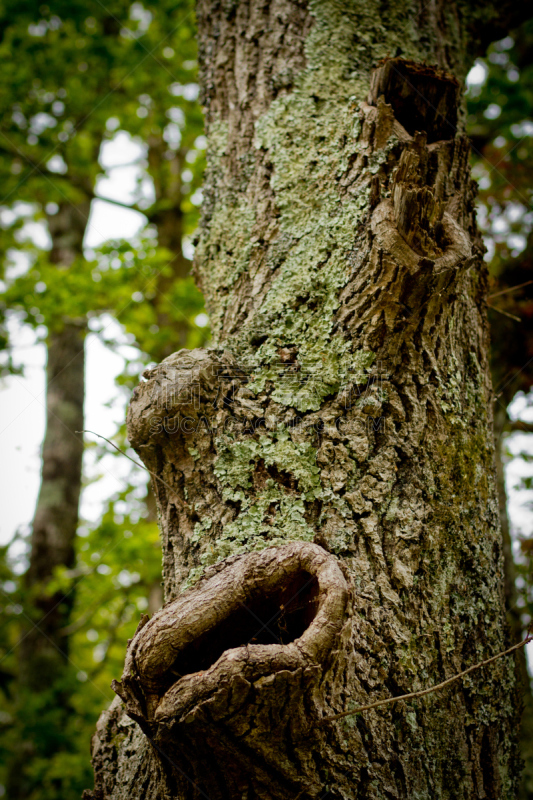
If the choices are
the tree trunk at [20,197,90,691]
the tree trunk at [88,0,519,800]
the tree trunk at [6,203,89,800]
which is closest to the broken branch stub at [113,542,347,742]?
the tree trunk at [88,0,519,800]

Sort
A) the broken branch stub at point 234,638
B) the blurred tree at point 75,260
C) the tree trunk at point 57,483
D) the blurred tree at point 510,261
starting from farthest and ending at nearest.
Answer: the tree trunk at point 57,483
the blurred tree at point 75,260
the blurred tree at point 510,261
the broken branch stub at point 234,638

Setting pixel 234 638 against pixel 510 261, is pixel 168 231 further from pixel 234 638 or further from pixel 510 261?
pixel 234 638

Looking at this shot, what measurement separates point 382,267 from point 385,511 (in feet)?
2.41

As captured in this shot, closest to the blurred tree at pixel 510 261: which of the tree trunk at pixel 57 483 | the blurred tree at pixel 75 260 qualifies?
the blurred tree at pixel 75 260

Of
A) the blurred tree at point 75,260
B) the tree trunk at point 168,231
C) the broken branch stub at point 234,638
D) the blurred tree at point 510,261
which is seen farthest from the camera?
the tree trunk at point 168,231

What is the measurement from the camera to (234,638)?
1.38 meters

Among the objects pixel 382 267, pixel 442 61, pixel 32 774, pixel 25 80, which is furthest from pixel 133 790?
pixel 25 80

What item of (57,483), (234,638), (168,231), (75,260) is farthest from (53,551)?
(234,638)

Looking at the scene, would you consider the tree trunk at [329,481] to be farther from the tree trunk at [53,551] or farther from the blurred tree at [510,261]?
the tree trunk at [53,551]

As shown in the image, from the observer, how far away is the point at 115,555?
5227 mm

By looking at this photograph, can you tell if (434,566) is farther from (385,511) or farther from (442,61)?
(442,61)

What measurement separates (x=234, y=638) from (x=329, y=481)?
51cm

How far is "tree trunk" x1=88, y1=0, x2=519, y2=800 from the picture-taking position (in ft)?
3.92

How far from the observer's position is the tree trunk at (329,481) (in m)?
1.19
